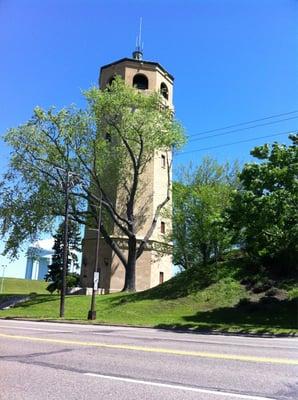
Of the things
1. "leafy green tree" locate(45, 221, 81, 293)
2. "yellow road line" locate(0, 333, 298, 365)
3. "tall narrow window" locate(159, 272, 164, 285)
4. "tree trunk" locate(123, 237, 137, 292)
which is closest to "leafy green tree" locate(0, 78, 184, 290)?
"tree trunk" locate(123, 237, 137, 292)

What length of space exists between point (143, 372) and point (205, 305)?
21.6 m

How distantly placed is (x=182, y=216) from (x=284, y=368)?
94.1 ft

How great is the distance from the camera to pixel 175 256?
42.0 meters

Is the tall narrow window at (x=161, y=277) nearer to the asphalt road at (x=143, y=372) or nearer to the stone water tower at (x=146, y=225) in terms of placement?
the stone water tower at (x=146, y=225)

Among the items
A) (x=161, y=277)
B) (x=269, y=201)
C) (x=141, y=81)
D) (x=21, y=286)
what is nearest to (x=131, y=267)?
(x=161, y=277)

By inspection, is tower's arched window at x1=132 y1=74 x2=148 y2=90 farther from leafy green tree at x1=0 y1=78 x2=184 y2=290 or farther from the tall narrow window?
the tall narrow window

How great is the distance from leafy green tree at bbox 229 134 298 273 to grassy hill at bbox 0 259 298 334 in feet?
12.2

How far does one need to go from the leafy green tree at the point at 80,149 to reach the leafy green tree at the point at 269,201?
13.0m

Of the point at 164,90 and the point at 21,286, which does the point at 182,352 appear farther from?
the point at 21,286

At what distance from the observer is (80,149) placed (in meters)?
37.7

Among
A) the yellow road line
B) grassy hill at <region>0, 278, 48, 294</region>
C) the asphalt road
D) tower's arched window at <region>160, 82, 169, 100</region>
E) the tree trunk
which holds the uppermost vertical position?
tower's arched window at <region>160, 82, 169, 100</region>

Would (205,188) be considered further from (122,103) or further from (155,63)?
(155,63)

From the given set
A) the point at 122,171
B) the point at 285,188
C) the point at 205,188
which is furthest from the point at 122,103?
the point at 285,188

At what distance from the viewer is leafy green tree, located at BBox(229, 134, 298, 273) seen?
79.8ft
